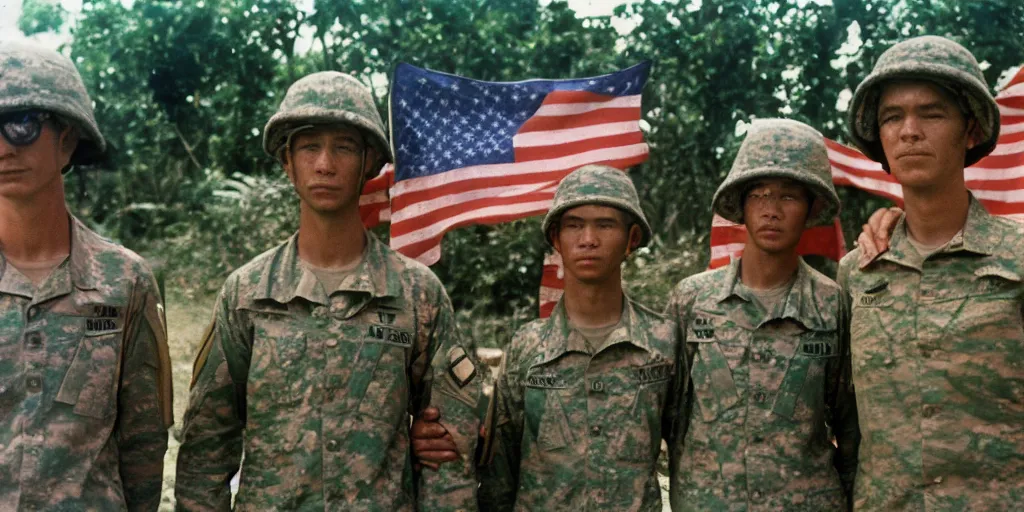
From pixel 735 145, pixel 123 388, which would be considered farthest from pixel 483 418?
pixel 735 145

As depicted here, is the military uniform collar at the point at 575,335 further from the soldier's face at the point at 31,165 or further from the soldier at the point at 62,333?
the soldier's face at the point at 31,165

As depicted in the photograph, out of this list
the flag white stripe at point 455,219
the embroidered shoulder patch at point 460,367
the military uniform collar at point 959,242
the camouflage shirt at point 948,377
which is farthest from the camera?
the flag white stripe at point 455,219

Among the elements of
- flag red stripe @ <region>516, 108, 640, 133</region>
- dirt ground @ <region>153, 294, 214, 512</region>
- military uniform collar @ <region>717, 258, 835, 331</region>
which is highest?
flag red stripe @ <region>516, 108, 640, 133</region>

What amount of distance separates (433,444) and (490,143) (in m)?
2.68

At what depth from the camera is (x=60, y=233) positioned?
3674mm

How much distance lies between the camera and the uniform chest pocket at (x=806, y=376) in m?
4.25

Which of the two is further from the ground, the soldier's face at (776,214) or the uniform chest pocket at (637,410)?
the soldier's face at (776,214)

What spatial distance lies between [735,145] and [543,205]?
469 centimetres

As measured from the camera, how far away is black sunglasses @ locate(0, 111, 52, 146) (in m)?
3.51

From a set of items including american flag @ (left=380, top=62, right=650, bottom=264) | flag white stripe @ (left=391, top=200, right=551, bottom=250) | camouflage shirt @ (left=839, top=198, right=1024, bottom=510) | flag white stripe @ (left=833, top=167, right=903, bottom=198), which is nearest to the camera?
camouflage shirt @ (left=839, top=198, right=1024, bottom=510)

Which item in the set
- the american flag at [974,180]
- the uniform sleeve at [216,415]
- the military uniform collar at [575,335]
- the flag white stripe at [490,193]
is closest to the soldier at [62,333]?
the uniform sleeve at [216,415]

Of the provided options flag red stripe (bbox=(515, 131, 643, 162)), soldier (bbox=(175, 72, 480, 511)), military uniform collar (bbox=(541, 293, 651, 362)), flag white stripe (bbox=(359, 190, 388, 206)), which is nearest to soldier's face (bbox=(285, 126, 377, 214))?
soldier (bbox=(175, 72, 480, 511))

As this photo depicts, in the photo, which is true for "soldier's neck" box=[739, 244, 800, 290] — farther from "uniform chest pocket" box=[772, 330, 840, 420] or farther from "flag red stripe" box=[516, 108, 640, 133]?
"flag red stripe" box=[516, 108, 640, 133]

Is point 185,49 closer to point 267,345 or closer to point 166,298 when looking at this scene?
point 166,298
